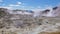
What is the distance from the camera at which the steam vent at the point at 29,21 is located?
100 inches

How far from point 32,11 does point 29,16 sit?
12cm

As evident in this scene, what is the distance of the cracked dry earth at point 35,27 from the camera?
2537 mm

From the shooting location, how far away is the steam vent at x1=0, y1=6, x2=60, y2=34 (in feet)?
8.36

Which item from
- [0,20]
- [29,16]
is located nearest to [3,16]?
[0,20]

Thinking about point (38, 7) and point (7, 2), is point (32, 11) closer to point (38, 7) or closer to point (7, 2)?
point (38, 7)

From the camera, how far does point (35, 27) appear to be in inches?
Answer: 101

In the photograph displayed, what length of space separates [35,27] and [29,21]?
168 mm

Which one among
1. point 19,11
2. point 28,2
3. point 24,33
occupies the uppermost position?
point 28,2

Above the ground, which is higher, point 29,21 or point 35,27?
point 29,21

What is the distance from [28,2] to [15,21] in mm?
467

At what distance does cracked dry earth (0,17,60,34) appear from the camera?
99.9 inches

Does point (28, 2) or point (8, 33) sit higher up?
point (28, 2)

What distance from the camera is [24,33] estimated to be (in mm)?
2541

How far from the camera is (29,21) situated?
2.60 m
